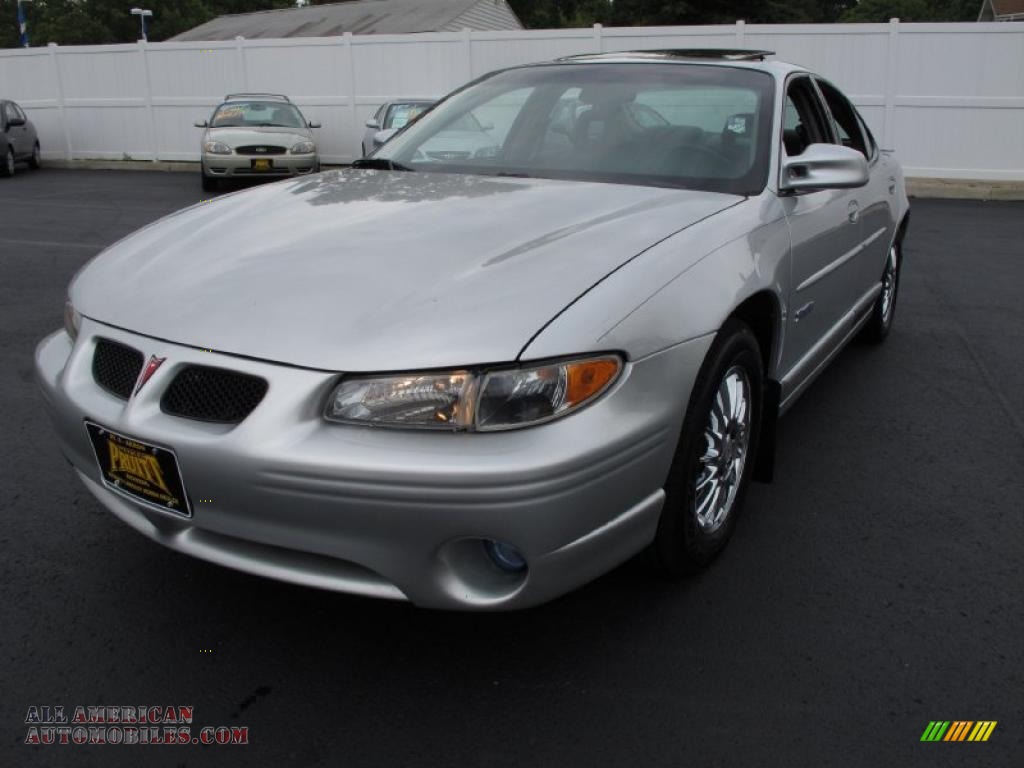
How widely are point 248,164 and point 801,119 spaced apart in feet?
39.1

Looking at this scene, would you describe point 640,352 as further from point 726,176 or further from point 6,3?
point 6,3

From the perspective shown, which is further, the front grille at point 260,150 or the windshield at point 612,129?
the front grille at point 260,150

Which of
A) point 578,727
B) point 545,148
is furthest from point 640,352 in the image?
point 545,148

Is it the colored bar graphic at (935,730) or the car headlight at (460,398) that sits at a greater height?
the car headlight at (460,398)

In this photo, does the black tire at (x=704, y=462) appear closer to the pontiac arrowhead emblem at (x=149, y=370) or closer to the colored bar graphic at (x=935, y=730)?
the colored bar graphic at (x=935, y=730)

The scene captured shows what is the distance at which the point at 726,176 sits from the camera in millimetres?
3137

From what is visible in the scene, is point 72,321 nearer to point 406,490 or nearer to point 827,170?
point 406,490

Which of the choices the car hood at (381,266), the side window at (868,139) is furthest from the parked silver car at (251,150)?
the car hood at (381,266)

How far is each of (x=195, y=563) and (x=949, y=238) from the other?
30.2ft

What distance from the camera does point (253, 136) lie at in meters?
14.2

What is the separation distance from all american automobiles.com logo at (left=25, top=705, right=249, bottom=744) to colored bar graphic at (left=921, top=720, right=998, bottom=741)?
1.59m

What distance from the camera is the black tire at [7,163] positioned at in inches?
677

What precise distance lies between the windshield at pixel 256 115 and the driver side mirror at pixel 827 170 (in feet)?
42.8

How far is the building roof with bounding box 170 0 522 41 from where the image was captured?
100 feet
